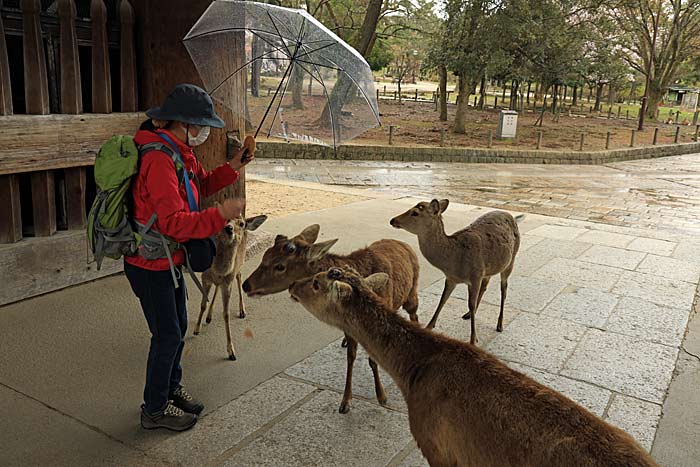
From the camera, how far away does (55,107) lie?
509 cm

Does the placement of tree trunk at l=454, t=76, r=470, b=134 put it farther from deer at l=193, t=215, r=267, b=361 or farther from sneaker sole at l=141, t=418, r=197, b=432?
sneaker sole at l=141, t=418, r=197, b=432

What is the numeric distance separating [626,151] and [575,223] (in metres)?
15.9

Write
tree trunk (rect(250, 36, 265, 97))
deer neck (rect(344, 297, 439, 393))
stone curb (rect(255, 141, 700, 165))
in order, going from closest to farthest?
1. deer neck (rect(344, 297, 439, 393))
2. tree trunk (rect(250, 36, 265, 97))
3. stone curb (rect(255, 141, 700, 165))

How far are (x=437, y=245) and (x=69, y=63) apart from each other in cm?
334

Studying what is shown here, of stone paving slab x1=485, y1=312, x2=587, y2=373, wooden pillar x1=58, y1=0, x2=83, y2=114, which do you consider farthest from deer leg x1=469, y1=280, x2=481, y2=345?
wooden pillar x1=58, y1=0, x2=83, y2=114

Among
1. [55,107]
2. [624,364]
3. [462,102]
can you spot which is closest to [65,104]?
[55,107]

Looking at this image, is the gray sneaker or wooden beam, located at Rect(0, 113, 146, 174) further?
wooden beam, located at Rect(0, 113, 146, 174)

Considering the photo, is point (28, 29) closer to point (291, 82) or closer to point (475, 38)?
point (291, 82)

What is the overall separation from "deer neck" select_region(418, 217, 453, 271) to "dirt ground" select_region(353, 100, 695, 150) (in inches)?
668

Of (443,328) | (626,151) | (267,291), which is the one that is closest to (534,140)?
(626,151)

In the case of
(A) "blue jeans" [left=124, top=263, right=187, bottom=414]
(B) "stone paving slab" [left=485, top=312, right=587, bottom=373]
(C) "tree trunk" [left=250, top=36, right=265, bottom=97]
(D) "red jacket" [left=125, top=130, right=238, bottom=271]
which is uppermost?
(C) "tree trunk" [left=250, top=36, right=265, bottom=97]

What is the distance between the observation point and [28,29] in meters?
4.68

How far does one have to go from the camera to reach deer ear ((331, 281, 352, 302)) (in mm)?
2844

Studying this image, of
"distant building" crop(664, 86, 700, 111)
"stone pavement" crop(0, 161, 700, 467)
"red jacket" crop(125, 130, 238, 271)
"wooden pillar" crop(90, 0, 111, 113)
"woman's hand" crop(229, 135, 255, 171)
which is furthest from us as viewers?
"distant building" crop(664, 86, 700, 111)
